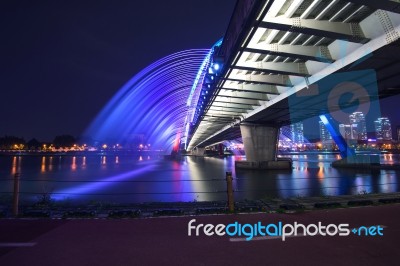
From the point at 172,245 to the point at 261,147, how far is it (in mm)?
47769

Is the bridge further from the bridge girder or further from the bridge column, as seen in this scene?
the bridge column

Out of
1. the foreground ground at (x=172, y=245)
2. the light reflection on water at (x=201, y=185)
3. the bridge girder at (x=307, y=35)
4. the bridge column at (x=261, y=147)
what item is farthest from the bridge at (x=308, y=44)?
the bridge column at (x=261, y=147)

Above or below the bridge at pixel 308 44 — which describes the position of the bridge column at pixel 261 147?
below

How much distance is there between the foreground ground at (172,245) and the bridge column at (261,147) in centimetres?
4289

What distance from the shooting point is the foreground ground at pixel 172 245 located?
17.0ft

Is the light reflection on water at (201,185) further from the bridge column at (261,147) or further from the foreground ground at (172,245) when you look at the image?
the foreground ground at (172,245)

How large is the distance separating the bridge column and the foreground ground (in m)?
42.9

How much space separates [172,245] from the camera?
19.5ft

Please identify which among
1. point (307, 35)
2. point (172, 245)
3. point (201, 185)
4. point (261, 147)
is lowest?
point (201, 185)

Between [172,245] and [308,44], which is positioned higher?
[308,44]

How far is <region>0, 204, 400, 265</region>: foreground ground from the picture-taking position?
17.0 feet

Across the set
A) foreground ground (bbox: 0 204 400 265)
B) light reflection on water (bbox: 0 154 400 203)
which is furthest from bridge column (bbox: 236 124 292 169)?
foreground ground (bbox: 0 204 400 265)

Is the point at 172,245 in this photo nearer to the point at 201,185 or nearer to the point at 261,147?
the point at 201,185

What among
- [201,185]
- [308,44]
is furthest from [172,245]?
[201,185]
